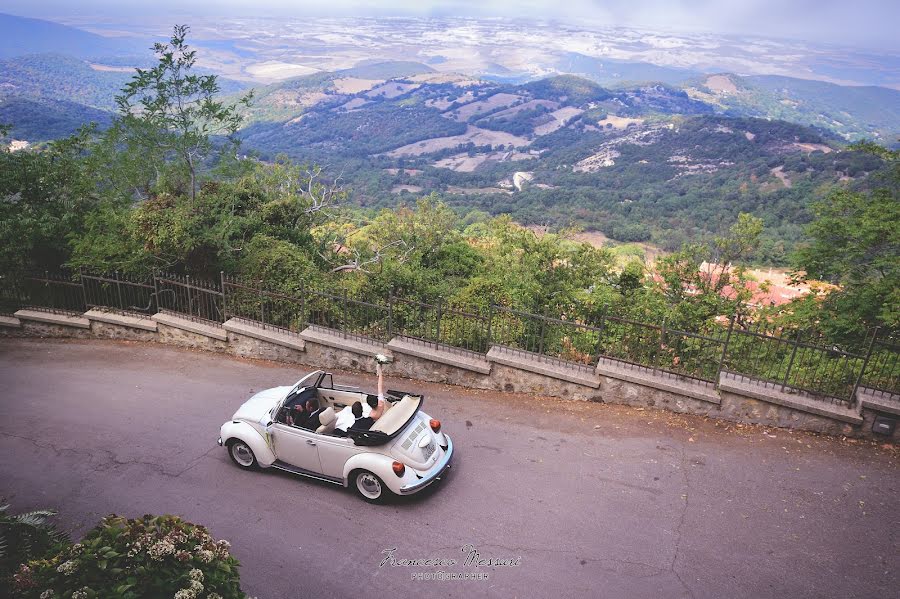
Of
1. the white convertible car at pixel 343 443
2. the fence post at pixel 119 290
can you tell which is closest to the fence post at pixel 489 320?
the white convertible car at pixel 343 443

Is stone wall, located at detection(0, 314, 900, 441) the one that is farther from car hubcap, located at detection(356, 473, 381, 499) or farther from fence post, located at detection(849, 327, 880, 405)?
car hubcap, located at detection(356, 473, 381, 499)

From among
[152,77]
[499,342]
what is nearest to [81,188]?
[152,77]

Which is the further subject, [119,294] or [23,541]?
[119,294]

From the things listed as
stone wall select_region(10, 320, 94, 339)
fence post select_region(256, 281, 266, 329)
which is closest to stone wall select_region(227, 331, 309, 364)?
fence post select_region(256, 281, 266, 329)

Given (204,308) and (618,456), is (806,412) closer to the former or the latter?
(618,456)

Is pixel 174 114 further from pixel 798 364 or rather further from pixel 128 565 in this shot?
pixel 798 364

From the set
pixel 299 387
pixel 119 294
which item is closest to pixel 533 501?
pixel 299 387
